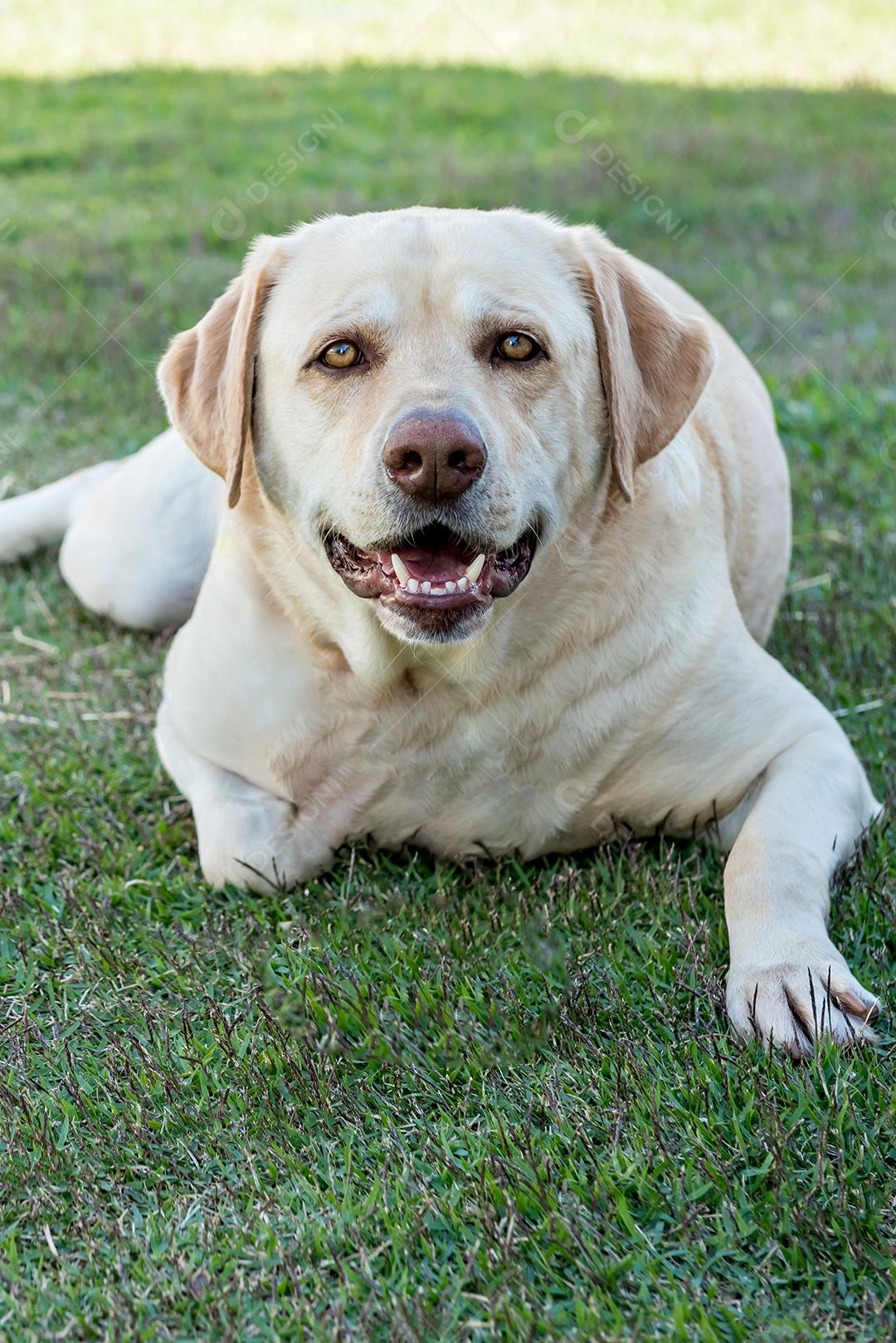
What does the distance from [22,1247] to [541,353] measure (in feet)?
6.18

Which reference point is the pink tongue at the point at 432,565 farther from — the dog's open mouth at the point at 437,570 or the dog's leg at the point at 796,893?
the dog's leg at the point at 796,893

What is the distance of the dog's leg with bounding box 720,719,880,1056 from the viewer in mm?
2592

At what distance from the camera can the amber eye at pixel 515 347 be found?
3.00 metres

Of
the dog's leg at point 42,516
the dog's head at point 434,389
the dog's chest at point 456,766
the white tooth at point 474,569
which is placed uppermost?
the dog's head at point 434,389

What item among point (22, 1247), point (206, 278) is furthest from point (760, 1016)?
point (206, 278)

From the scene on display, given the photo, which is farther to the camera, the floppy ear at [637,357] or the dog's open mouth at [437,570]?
the floppy ear at [637,357]

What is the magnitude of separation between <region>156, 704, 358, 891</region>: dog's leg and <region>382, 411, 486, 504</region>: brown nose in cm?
84

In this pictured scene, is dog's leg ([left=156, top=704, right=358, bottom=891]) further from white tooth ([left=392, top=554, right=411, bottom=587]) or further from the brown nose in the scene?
the brown nose

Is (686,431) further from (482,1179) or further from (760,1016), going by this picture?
(482,1179)

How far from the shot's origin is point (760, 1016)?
260cm

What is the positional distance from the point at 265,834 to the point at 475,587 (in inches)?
32.0

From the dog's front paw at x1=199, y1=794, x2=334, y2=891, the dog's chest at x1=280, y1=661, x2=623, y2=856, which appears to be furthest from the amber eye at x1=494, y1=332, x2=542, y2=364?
the dog's front paw at x1=199, y1=794, x2=334, y2=891

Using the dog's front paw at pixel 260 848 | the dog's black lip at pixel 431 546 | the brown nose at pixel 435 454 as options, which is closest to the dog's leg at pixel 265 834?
the dog's front paw at pixel 260 848

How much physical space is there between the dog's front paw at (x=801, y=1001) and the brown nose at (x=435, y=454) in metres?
1.02
